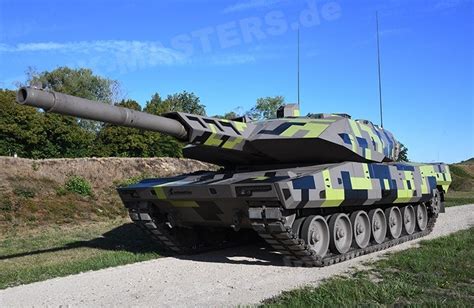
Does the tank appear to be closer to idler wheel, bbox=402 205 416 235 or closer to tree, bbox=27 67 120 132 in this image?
idler wheel, bbox=402 205 416 235

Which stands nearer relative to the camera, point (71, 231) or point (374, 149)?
point (374, 149)

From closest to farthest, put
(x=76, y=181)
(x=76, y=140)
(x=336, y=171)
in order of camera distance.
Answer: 1. (x=336, y=171)
2. (x=76, y=181)
3. (x=76, y=140)

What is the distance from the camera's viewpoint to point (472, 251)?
31.1 ft

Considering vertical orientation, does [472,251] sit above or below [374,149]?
below

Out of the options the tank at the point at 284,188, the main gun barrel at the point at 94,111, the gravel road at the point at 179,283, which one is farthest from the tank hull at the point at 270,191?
the main gun barrel at the point at 94,111

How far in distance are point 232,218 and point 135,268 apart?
186 centimetres

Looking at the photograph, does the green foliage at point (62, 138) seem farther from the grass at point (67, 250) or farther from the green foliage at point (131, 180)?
the grass at point (67, 250)

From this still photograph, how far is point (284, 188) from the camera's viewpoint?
8234 mm

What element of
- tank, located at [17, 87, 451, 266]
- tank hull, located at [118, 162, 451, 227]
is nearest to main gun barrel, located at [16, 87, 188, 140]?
tank, located at [17, 87, 451, 266]

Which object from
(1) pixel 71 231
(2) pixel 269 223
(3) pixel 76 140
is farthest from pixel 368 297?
(3) pixel 76 140

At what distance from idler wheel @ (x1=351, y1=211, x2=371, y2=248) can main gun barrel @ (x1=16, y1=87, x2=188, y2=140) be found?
4066 mm

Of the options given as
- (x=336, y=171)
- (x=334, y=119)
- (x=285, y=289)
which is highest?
(x=334, y=119)

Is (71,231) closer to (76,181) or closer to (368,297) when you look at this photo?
(76,181)

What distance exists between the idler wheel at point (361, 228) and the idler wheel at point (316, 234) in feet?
3.29
